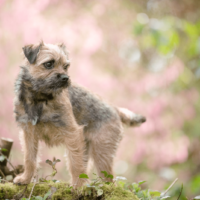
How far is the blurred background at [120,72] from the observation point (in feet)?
26.4

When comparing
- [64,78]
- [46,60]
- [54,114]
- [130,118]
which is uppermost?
[46,60]

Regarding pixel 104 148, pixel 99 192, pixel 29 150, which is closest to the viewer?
pixel 99 192

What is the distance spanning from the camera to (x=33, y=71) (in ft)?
12.9

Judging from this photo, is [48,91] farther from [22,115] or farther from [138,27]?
[138,27]

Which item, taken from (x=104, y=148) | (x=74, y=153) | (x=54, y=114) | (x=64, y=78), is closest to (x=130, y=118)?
(x=104, y=148)

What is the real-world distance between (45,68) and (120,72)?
6.32 m

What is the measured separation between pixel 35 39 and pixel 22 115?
4615mm

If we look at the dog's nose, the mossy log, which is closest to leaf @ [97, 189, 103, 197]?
the mossy log

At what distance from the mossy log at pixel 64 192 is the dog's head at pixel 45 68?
4.06 feet

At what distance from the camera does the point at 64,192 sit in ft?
10.9

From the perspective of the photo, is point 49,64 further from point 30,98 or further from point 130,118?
point 130,118

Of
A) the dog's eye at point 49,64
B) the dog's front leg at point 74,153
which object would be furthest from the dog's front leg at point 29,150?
the dog's eye at point 49,64

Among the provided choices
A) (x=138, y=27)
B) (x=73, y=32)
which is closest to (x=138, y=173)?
(x=73, y=32)

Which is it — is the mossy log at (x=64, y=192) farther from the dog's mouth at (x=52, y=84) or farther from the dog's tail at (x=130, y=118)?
the dog's tail at (x=130, y=118)
